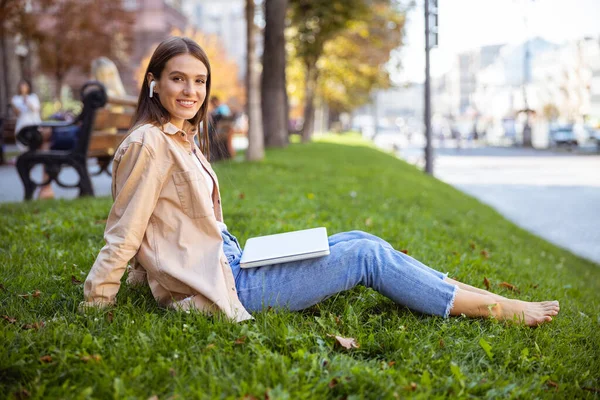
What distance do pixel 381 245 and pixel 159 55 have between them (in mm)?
1445

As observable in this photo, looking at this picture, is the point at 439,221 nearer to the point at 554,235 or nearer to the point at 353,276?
the point at 554,235

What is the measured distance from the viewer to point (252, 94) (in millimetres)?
13039

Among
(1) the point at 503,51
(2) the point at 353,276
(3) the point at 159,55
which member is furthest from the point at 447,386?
(1) the point at 503,51

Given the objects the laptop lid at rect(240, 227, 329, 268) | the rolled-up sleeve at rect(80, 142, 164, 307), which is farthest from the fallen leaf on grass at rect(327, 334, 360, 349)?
the rolled-up sleeve at rect(80, 142, 164, 307)

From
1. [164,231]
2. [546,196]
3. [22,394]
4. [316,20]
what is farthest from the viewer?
[316,20]

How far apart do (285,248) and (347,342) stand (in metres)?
0.56

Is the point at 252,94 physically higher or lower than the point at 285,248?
higher

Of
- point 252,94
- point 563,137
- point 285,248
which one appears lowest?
point 563,137

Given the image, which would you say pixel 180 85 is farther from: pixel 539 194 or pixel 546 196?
pixel 539 194

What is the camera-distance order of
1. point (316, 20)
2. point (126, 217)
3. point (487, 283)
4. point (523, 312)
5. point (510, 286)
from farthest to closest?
1. point (316, 20)
2. point (510, 286)
3. point (487, 283)
4. point (523, 312)
5. point (126, 217)

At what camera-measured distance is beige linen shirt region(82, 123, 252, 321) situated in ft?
9.73

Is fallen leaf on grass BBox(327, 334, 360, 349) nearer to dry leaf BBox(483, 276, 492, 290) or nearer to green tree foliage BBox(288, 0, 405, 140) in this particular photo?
dry leaf BBox(483, 276, 492, 290)

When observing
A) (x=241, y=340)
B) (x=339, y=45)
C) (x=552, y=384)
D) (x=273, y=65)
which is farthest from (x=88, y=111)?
(x=339, y=45)

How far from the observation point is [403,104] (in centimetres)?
18688
